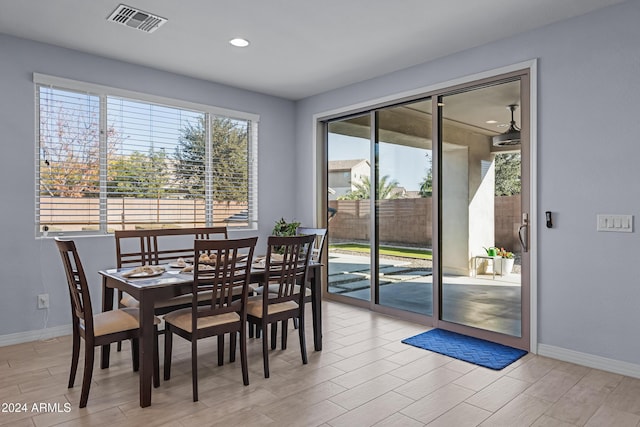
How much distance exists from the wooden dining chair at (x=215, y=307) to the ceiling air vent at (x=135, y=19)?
1.97 meters

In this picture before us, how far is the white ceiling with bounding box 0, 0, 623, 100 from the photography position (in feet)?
10.0

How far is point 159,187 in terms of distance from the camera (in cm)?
456

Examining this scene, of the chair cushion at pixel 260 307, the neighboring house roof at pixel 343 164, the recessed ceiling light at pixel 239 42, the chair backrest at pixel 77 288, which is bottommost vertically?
the chair cushion at pixel 260 307

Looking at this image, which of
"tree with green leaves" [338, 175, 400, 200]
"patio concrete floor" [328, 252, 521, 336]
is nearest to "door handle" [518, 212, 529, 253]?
"patio concrete floor" [328, 252, 521, 336]

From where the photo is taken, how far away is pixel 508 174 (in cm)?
367

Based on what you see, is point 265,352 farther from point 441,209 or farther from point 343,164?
point 343,164

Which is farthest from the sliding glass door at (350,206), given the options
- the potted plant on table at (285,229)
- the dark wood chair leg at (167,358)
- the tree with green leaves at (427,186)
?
the dark wood chair leg at (167,358)

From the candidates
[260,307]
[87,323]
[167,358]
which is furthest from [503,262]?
[87,323]

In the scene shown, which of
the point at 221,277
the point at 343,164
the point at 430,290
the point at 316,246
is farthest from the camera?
the point at 343,164

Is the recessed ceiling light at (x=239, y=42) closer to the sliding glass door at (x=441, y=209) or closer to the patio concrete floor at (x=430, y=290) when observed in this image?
the sliding glass door at (x=441, y=209)

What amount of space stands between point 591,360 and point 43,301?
4722mm

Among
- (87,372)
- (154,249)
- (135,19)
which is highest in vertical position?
(135,19)

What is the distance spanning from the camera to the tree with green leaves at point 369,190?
4.69m

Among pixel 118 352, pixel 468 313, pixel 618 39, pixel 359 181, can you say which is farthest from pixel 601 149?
pixel 118 352
